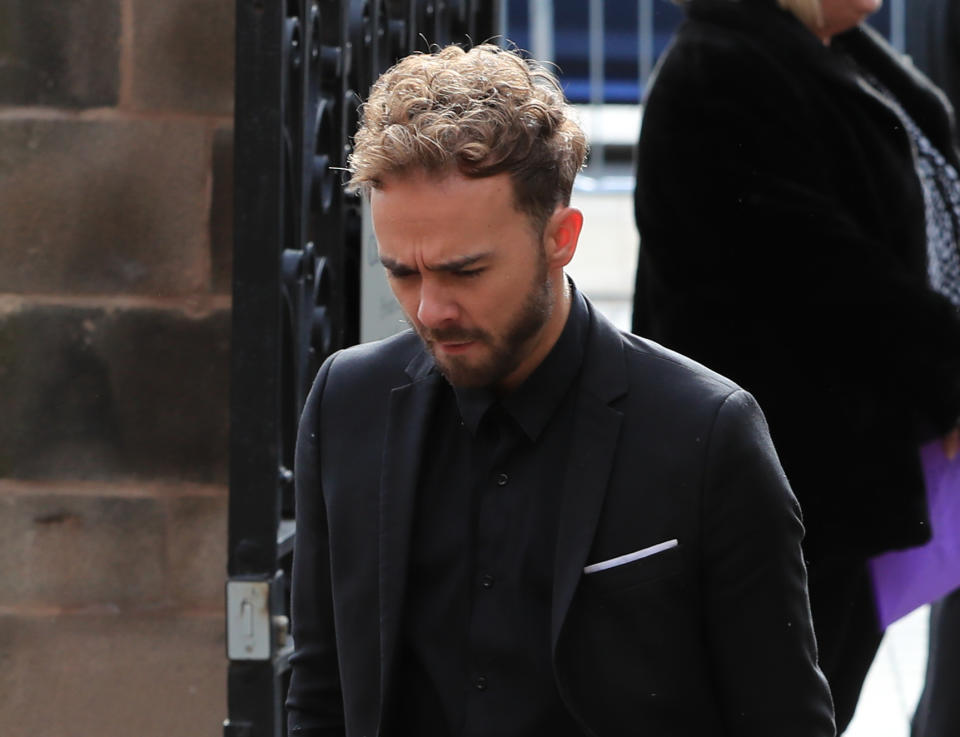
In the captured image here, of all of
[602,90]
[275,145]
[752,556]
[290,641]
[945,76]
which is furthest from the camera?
[602,90]

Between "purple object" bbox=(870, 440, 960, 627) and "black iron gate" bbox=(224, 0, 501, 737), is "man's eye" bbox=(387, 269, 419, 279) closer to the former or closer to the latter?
"black iron gate" bbox=(224, 0, 501, 737)

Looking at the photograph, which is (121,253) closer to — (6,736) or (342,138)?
(342,138)

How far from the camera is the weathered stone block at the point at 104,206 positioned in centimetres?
310

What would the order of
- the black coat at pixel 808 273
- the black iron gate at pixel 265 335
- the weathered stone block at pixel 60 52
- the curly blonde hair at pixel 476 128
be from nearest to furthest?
the curly blonde hair at pixel 476 128 → the black iron gate at pixel 265 335 → the weathered stone block at pixel 60 52 → the black coat at pixel 808 273

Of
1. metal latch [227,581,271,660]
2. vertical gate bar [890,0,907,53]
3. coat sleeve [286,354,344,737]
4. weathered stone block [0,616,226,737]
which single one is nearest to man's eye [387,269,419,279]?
coat sleeve [286,354,344,737]

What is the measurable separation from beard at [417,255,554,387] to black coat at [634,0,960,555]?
1.55 metres

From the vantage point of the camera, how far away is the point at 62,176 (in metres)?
3.11

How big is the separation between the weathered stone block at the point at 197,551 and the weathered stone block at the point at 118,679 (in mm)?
52

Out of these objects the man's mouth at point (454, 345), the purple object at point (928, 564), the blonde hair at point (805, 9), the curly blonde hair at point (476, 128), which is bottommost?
the purple object at point (928, 564)

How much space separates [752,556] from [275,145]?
43.3 inches

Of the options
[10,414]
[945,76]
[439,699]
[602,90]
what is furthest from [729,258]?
[602,90]

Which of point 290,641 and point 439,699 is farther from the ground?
point 439,699

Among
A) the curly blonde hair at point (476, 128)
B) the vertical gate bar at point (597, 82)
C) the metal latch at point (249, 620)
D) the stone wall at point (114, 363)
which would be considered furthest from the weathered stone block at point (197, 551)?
the vertical gate bar at point (597, 82)

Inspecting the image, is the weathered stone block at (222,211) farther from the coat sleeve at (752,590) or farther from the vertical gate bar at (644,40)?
the vertical gate bar at (644,40)
